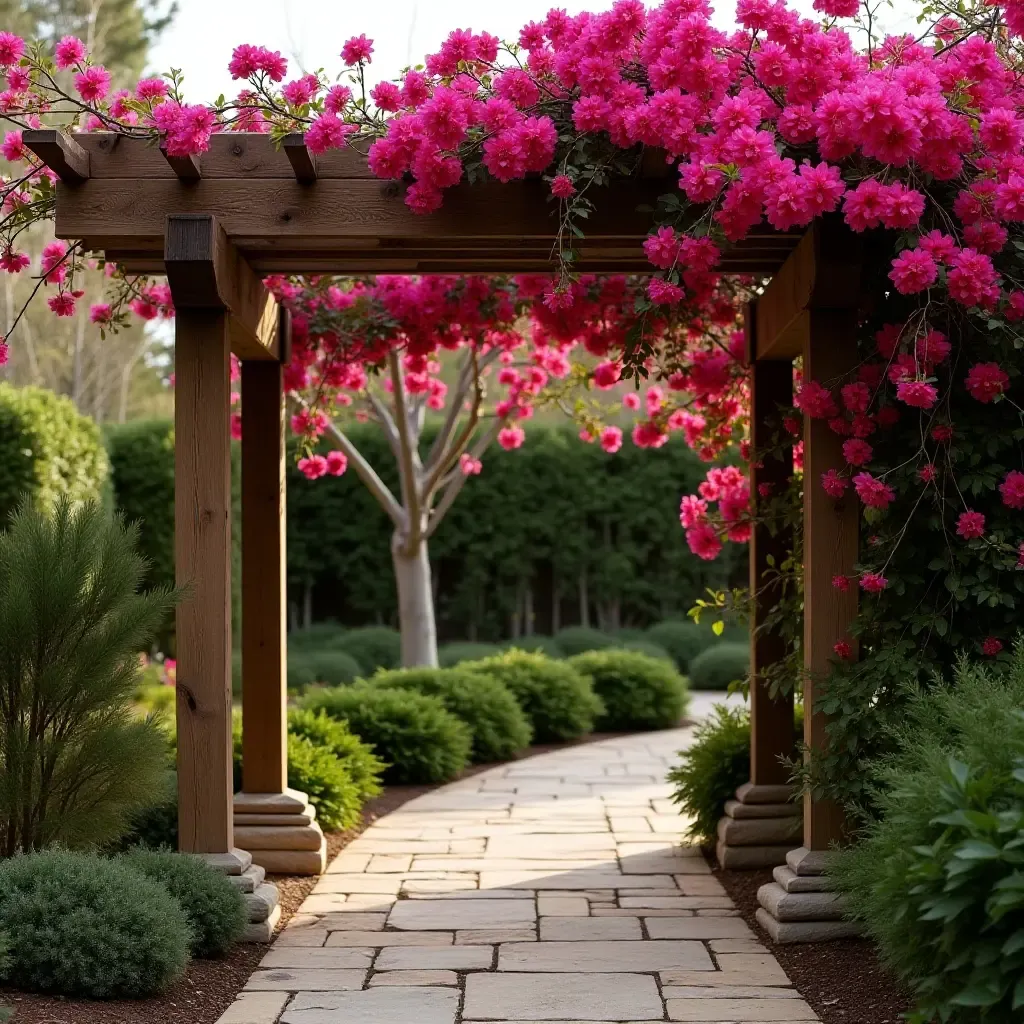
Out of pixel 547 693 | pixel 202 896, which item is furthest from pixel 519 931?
pixel 547 693

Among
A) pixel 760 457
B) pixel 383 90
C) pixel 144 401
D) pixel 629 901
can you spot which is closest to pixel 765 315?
pixel 760 457

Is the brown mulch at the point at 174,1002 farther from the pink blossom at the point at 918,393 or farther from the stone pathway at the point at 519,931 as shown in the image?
the pink blossom at the point at 918,393

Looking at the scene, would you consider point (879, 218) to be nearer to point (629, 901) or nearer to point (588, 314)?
point (588, 314)

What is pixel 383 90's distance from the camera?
3.84 m

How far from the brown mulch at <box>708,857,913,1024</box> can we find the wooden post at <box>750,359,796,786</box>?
885mm

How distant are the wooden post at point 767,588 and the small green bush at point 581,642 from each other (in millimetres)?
7127

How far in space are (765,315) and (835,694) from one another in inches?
67.1

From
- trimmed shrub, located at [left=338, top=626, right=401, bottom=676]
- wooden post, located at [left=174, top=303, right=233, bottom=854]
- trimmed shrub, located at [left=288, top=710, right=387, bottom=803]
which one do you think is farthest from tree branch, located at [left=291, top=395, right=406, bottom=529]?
wooden post, located at [left=174, top=303, right=233, bottom=854]

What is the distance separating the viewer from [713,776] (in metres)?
5.39

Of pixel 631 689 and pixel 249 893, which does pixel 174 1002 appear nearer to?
pixel 249 893

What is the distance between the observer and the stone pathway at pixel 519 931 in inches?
136

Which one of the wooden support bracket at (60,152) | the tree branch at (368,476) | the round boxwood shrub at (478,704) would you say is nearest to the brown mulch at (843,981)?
the wooden support bracket at (60,152)

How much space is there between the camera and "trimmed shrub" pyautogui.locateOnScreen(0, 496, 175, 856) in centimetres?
386

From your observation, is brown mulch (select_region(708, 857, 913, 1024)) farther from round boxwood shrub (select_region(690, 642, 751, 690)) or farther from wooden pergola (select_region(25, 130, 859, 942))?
round boxwood shrub (select_region(690, 642, 751, 690))
